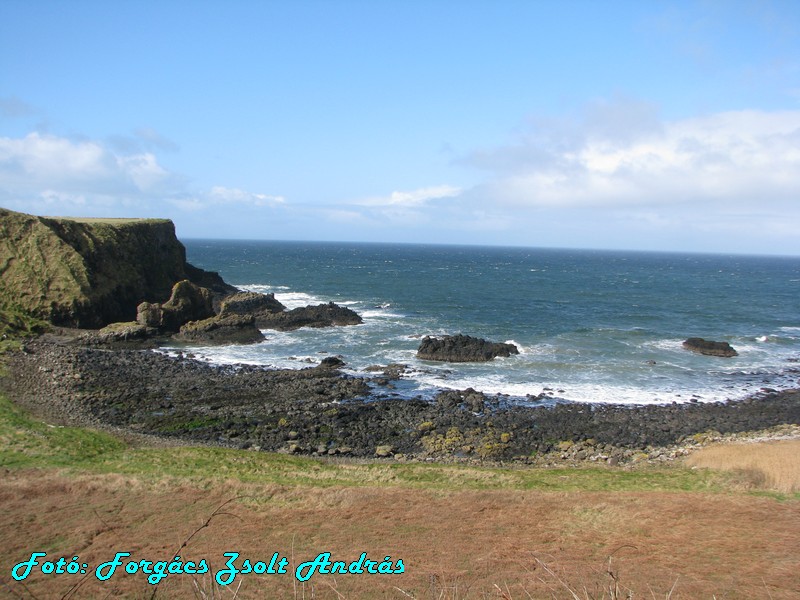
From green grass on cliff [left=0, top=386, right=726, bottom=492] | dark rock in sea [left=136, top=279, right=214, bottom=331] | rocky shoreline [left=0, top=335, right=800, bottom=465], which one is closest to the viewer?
green grass on cliff [left=0, top=386, right=726, bottom=492]

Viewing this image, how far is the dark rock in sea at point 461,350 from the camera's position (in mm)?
40500

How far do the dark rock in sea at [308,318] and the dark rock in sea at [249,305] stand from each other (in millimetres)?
1180

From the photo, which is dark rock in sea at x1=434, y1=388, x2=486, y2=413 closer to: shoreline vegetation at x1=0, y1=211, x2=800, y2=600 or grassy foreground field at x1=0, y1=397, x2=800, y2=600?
shoreline vegetation at x1=0, y1=211, x2=800, y2=600

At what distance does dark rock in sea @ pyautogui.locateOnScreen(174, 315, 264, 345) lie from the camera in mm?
44156

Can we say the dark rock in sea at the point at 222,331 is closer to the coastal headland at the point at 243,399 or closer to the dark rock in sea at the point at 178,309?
the coastal headland at the point at 243,399

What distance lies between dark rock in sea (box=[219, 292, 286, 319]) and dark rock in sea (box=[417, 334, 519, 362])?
19285mm

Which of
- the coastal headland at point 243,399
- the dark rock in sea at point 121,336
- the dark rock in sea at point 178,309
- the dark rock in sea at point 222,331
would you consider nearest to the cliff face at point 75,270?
the coastal headland at point 243,399

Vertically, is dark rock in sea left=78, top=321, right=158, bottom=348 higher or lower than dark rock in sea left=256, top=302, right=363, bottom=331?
lower

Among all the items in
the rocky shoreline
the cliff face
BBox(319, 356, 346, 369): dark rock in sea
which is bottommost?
the rocky shoreline

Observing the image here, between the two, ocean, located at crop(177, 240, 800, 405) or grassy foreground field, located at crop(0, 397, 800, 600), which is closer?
grassy foreground field, located at crop(0, 397, 800, 600)

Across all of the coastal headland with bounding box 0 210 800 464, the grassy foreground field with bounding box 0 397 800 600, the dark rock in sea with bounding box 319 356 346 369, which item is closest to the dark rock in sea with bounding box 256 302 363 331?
the coastal headland with bounding box 0 210 800 464

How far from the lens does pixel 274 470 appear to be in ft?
67.8

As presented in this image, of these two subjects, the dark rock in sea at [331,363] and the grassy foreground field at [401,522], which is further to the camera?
the dark rock in sea at [331,363]

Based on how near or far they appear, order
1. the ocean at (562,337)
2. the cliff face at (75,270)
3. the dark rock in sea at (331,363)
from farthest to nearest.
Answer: the cliff face at (75,270), the dark rock in sea at (331,363), the ocean at (562,337)
